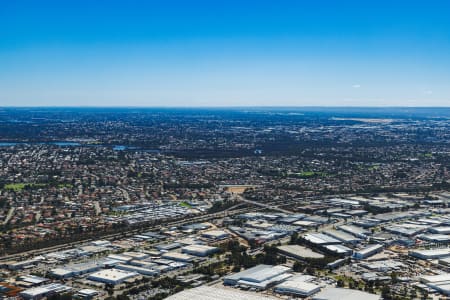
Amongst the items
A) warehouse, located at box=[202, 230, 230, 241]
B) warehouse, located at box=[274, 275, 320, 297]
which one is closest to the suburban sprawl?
warehouse, located at box=[274, 275, 320, 297]

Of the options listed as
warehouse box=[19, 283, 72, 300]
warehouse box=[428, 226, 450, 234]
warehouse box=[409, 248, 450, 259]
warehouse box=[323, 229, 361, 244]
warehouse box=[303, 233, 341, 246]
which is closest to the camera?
warehouse box=[19, 283, 72, 300]

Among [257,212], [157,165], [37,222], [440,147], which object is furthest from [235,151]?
[37,222]

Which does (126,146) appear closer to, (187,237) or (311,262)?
(187,237)

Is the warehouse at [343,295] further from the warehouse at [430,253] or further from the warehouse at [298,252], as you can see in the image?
the warehouse at [430,253]

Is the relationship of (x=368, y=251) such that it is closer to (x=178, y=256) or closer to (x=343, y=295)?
(x=343, y=295)

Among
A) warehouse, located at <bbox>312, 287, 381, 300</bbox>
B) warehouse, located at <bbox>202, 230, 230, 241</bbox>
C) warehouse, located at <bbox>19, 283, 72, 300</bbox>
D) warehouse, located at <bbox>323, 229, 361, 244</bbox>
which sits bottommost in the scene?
warehouse, located at <bbox>19, 283, 72, 300</bbox>

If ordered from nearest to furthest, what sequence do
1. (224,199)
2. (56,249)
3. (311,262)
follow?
(311,262)
(56,249)
(224,199)

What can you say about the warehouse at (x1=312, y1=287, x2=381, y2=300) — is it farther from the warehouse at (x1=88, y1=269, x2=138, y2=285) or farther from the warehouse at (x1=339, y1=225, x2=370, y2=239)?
the warehouse at (x1=339, y1=225, x2=370, y2=239)
